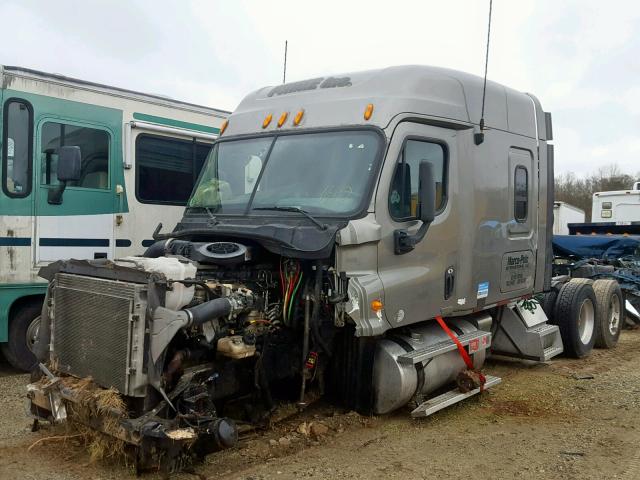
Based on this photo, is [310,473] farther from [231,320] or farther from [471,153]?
[471,153]

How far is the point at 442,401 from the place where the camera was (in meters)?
5.44

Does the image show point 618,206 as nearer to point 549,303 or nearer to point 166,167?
point 549,303

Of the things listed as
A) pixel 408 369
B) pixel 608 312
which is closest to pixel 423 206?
pixel 408 369

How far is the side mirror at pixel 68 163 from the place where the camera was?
6.34m

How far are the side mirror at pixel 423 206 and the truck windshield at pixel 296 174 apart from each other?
411mm

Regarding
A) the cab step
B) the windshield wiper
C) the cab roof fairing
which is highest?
the cab roof fairing

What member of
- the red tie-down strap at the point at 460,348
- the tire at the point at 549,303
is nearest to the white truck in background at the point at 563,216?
the tire at the point at 549,303

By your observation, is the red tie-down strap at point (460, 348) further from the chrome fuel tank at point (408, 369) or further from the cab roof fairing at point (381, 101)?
the cab roof fairing at point (381, 101)

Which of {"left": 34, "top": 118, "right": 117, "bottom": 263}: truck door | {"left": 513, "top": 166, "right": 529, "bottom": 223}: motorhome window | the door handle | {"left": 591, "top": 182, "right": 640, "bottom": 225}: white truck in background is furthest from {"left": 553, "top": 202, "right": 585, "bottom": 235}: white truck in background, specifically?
{"left": 34, "top": 118, "right": 117, "bottom": 263}: truck door

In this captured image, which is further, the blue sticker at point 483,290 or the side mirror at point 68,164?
the side mirror at point 68,164

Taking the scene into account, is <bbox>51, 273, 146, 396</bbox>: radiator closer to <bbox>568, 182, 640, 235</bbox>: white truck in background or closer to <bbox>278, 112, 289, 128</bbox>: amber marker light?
<bbox>278, 112, 289, 128</bbox>: amber marker light

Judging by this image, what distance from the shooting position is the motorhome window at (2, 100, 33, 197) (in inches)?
257

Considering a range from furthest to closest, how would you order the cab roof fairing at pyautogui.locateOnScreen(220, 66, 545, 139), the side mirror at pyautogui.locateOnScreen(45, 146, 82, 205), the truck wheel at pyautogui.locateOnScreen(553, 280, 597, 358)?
the truck wheel at pyautogui.locateOnScreen(553, 280, 597, 358) < the side mirror at pyautogui.locateOnScreen(45, 146, 82, 205) < the cab roof fairing at pyautogui.locateOnScreen(220, 66, 545, 139)

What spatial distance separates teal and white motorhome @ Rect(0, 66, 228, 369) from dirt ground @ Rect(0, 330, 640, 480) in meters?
1.19
